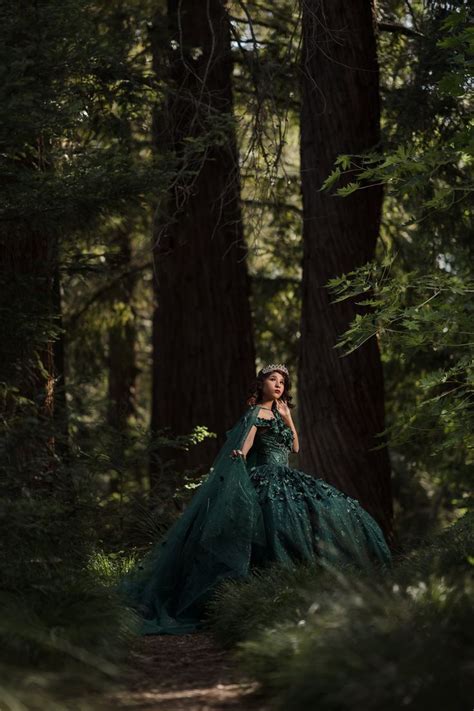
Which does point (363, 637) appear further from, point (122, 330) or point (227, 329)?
point (122, 330)

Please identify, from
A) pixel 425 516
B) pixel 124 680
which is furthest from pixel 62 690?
pixel 425 516

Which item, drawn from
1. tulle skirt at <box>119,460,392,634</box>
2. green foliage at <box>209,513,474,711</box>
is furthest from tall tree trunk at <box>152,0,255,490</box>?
green foliage at <box>209,513,474,711</box>

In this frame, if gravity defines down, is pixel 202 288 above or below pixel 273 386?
above

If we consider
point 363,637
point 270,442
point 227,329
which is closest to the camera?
point 363,637

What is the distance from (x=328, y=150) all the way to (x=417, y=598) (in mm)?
5870

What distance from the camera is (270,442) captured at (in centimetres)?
858

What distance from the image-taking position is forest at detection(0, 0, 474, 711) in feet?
16.8

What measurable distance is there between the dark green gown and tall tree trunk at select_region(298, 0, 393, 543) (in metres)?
1.72

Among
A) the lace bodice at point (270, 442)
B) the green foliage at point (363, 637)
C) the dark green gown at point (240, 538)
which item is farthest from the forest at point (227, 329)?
the lace bodice at point (270, 442)

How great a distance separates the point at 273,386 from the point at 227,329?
362 centimetres

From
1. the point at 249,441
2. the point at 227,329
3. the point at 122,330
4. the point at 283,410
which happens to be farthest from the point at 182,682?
the point at 122,330

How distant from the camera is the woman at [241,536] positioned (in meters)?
7.70

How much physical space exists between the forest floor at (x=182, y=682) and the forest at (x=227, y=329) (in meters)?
0.02

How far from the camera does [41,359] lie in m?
9.72
